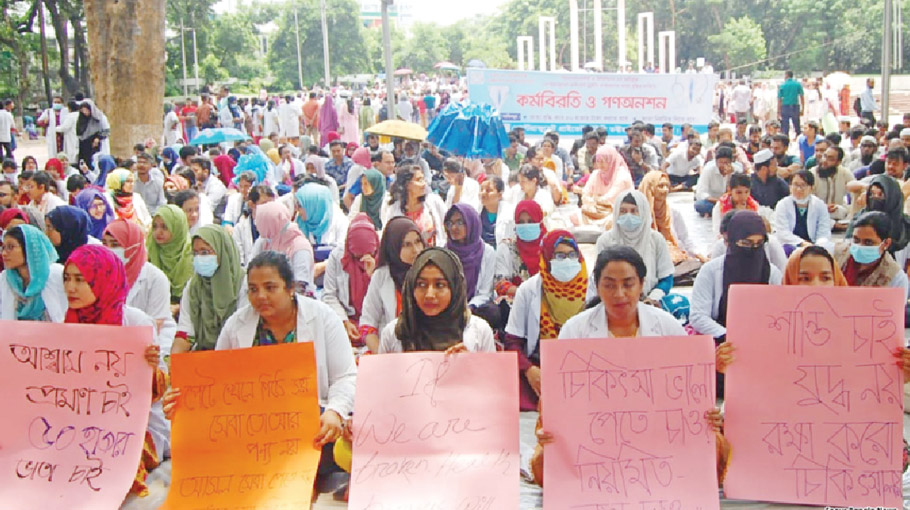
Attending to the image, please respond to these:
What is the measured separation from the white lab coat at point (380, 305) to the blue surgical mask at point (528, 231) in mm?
1128

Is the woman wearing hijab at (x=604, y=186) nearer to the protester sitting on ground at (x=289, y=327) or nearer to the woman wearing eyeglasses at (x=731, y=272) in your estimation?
the woman wearing eyeglasses at (x=731, y=272)

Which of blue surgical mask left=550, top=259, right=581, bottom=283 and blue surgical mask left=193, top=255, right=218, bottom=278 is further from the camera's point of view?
blue surgical mask left=193, top=255, right=218, bottom=278

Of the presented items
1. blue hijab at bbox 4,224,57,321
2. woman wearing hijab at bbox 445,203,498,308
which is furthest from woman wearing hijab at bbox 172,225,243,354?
woman wearing hijab at bbox 445,203,498,308

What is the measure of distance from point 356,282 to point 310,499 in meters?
2.76

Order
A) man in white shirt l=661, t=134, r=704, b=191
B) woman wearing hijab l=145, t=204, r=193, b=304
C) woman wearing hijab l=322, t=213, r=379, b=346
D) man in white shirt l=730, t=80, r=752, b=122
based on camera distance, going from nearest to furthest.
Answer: woman wearing hijab l=322, t=213, r=379, b=346 < woman wearing hijab l=145, t=204, r=193, b=304 < man in white shirt l=661, t=134, r=704, b=191 < man in white shirt l=730, t=80, r=752, b=122

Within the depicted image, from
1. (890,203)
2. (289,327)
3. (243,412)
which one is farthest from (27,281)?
(890,203)

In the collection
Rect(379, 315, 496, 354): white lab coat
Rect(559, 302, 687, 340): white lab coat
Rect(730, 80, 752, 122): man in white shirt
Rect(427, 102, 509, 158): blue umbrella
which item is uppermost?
Rect(730, 80, 752, 122): man in white shirt

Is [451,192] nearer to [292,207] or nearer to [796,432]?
[292,207]

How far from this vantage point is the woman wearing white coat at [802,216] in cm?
779

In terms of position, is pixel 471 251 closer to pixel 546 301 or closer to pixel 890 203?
pixel 546 301

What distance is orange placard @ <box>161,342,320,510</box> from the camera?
138 inches

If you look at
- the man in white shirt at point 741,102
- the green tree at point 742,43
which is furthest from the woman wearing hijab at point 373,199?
the green tree at point 742,43

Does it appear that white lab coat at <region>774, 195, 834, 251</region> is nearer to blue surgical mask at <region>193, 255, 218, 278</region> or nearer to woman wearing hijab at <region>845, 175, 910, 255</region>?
woman wearing hijab at <region>845, 175, 910, 255</region>

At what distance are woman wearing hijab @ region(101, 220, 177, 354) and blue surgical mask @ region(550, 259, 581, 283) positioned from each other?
1909 mm
